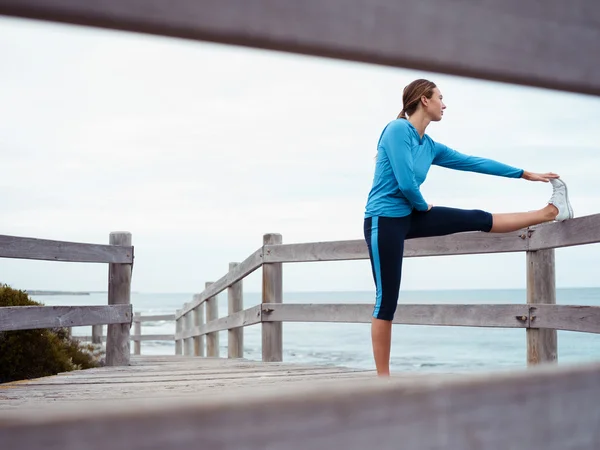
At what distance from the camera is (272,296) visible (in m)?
5.53

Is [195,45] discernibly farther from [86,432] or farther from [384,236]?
[384,236]

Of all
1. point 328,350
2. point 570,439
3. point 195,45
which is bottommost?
point 328,350

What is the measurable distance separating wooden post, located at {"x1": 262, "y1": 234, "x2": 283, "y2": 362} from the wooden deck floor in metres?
0.68

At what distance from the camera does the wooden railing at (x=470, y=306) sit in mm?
3648

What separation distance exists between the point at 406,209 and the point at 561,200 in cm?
90

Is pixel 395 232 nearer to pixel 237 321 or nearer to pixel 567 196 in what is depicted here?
pixel 567 196

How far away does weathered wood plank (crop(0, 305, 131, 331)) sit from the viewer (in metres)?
4.18

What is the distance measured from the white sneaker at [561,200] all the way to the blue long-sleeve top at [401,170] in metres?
0.19

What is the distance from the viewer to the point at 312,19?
426 mm

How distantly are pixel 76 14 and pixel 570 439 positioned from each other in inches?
17.8

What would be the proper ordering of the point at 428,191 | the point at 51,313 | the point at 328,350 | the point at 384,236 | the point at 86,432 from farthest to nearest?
1. the point at 428,191
2. the point at 328,350
3. the point at 51,313
4. the point at 384,236
5. the point at 86,432

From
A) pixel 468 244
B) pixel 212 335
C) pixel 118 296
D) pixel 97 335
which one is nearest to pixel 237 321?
pixel 118 296

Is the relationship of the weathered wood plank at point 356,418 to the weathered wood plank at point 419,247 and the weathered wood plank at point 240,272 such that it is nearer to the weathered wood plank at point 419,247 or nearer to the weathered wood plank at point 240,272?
the weathered wood plank at point 419,247

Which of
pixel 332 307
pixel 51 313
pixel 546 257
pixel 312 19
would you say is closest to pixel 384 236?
pixel 546 257
